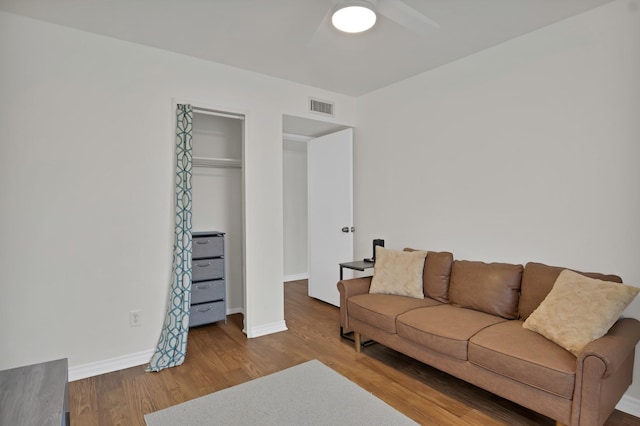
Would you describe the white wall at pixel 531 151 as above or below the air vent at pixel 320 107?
below

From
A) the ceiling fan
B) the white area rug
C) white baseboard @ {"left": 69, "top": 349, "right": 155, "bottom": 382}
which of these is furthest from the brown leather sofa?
the ceiling fan

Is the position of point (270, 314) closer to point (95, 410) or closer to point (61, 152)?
point (95, 410)

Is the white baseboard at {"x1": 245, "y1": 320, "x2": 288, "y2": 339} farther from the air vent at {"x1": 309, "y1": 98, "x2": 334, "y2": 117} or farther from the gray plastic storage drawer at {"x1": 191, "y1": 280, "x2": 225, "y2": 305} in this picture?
the air vent at {"x1": 309, "y1": 98, "x2": 334, "y2": 117}

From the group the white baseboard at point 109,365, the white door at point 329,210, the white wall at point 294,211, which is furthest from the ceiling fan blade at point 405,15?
the white wall at point 294,211

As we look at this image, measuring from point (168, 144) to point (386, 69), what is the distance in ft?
7.13

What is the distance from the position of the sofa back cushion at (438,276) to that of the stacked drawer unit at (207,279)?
2.12 metres

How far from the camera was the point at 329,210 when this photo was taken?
14.5 ft

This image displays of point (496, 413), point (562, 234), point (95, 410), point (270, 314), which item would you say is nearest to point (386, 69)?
point (562, 234)

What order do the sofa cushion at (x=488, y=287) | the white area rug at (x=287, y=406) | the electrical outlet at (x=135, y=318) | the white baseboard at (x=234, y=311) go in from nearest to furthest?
the white area rug at (x=287, y=406)
the sofa cushion at (x=488, y=287)
the electrical outlet at (x=135, y=318)
the white baseboard at (x=234, y=311)

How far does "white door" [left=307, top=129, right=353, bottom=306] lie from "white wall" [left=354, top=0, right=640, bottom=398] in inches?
22.6

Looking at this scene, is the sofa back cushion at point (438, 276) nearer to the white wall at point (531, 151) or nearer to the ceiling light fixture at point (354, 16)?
the white wall at point (531, 151)

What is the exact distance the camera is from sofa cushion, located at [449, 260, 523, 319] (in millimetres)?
2488

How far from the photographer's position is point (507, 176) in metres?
2.77

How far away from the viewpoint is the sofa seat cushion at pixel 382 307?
2613mm
